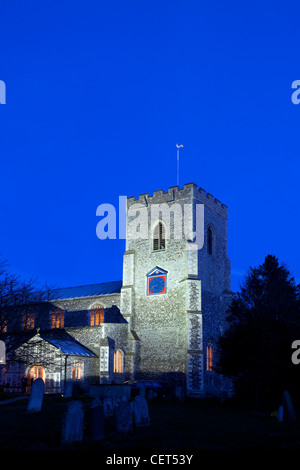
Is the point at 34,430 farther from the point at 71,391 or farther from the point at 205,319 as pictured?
the point at 205,319

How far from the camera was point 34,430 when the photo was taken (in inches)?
520

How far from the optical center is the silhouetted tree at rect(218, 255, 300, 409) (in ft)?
71.5

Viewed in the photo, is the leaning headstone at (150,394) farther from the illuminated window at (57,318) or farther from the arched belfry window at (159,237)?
the illuminated window at (57,318)

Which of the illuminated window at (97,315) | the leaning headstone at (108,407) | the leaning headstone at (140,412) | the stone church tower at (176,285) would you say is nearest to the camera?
the leaning headstone at (140,412)

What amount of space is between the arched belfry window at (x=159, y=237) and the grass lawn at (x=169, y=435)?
859 inches

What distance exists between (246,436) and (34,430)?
570cm

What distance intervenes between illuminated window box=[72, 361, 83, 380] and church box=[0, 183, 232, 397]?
70 mm

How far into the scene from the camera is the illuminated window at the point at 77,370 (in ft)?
112

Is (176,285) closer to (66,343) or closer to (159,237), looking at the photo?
(159,237)

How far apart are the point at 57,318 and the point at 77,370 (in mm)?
9933

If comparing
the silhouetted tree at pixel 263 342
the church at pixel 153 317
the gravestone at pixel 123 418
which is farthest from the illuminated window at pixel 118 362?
the gravestone at pixel 123 418

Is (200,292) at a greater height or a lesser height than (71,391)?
greater

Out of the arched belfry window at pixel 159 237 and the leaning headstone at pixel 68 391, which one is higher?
the arched belfry window at pixel 159 237

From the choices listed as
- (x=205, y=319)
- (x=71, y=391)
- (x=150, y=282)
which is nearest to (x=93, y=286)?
(x=150, y=282)
